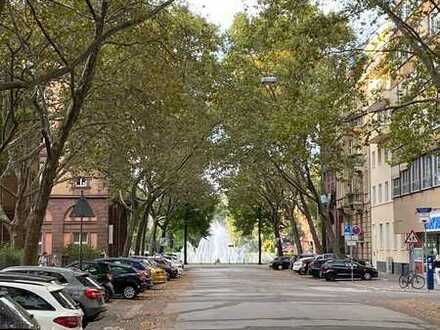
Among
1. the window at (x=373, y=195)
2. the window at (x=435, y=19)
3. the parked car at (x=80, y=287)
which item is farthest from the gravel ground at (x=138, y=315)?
the window at (x=373, y=195)

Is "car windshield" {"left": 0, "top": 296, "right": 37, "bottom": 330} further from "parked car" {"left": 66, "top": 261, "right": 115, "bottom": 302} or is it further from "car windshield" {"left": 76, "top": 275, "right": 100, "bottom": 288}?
"parked car" {"left": 66, "top": 261, "right": 115, "bottom": 302}

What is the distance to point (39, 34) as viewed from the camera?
865 inches

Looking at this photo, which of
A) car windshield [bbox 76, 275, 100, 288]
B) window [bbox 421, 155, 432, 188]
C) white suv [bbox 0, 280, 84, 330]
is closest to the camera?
white suv [bbox 0, 280, 84, 330]

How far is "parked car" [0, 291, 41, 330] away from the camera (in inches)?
330

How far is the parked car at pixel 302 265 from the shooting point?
5666 centimetres

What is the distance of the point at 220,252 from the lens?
116625mm

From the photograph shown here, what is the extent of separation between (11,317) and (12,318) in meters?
Result: 0.02

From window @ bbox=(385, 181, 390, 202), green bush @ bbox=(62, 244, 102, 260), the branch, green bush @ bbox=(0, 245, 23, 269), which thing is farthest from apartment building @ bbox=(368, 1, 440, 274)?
the branch

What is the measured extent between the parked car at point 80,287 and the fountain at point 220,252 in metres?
91.1

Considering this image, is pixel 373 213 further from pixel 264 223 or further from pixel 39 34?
pixel 39 34

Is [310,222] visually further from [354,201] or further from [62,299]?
[62,299]

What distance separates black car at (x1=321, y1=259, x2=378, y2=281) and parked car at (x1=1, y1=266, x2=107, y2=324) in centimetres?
2961

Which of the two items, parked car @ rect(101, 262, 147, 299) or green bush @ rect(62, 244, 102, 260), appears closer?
parked car @ rect(101, 262, 147, 299)

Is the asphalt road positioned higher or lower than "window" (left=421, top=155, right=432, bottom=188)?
lower
